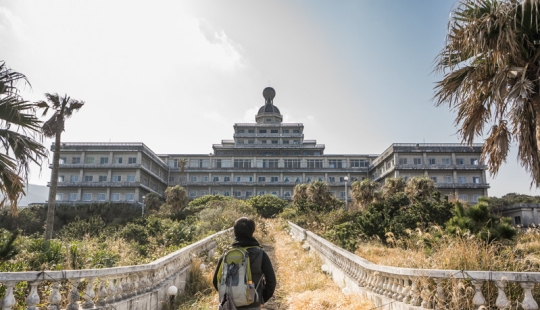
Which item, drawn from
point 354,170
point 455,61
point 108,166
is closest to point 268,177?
point 354,170

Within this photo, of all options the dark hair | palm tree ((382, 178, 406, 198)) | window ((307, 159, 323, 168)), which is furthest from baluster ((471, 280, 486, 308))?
window ((307, 159, 323, 168))

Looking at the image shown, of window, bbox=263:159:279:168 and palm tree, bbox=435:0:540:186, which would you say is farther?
window, bbox=263:159:279:168

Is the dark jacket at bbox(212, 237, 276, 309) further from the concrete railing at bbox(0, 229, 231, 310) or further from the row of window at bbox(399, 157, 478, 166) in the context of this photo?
the row of window at bbox(399, 157, 478, 166)

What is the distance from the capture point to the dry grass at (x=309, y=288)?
7.28 metres

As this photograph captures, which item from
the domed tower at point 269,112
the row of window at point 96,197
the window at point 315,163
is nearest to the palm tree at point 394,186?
the window at point 315,163

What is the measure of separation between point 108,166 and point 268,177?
100ft

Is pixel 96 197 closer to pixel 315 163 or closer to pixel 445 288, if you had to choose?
pixel 315 163

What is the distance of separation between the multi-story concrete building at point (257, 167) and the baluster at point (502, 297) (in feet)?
196

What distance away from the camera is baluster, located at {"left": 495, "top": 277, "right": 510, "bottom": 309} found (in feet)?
14.6

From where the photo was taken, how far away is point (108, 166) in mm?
72938

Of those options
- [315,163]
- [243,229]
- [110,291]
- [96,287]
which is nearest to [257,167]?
[315,163]

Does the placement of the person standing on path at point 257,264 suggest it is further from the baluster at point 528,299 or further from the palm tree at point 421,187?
the palm tree at point 421,187

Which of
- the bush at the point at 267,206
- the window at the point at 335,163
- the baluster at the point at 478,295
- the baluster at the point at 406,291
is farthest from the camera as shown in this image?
the window at the point at 335,163

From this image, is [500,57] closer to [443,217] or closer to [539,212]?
[443,217]
